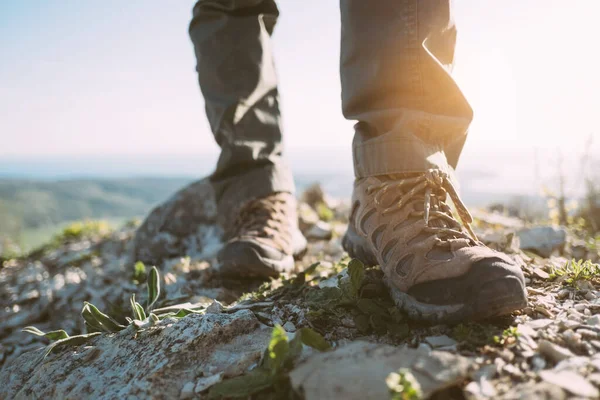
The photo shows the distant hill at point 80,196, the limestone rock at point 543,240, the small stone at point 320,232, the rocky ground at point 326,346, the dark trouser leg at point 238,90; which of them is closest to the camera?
the rocky ground at point 326,346

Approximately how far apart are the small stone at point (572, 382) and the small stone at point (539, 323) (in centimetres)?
26

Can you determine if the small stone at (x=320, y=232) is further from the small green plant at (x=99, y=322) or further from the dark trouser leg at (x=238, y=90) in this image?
the small green plant at (x=99, y=322)

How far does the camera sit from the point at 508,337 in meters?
1.21

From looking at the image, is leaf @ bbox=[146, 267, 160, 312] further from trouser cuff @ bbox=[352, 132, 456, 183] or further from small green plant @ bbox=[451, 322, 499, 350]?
small green plant @ bbox=[451, 322, 499, 350]

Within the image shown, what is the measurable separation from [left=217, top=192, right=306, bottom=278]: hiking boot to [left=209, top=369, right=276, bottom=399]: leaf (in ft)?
3.57

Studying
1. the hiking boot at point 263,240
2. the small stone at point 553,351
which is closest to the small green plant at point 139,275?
the hiking boot at point 263,240

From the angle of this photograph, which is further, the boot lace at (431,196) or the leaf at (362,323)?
the boot lace at (431,196)

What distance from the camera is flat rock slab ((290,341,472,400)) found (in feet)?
3.23

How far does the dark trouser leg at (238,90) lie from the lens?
8.53 feet

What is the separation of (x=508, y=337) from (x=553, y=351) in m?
0.12

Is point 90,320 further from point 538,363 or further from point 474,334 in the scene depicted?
point 538,363

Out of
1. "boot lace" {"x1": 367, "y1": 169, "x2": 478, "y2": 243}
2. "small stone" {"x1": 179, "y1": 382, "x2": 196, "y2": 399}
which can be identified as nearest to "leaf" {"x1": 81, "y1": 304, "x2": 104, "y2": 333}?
"small stone" {"x1": 179, "y1": 382, "x2": 196, "y2": 399}

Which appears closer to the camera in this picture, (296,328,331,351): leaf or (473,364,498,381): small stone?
(473,364,498,381): small stone

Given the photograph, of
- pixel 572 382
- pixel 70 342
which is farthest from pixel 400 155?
pixel 70 342
